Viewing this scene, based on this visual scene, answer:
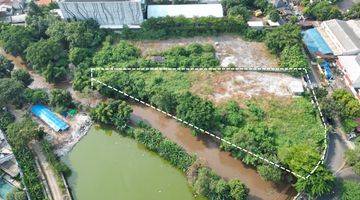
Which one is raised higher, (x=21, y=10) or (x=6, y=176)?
(x=21, y=10)

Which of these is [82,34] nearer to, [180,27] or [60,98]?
[60,98]

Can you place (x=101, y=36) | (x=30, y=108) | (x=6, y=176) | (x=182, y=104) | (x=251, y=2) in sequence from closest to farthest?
(x=6, y=176)
(x=182, y=104)
(x=30, y=108)
(x=101, y=36)
(x=251, y=2)

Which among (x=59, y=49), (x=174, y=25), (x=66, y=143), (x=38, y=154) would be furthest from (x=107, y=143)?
(x=174, y=25)

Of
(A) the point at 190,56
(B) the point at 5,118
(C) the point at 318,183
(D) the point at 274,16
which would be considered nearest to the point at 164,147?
(A) the point at 190,56

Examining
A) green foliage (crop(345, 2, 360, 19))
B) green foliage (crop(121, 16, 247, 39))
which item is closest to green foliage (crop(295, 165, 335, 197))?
green foliage (crop(121, 16, 247, 39))

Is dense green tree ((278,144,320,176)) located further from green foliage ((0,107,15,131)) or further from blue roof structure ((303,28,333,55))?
green foliage ((0,107,15,131))

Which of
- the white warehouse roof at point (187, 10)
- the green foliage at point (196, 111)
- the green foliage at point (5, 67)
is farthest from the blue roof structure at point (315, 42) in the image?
the green foliage at point (5, 67)

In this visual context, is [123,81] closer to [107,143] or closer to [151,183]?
[107,143]
